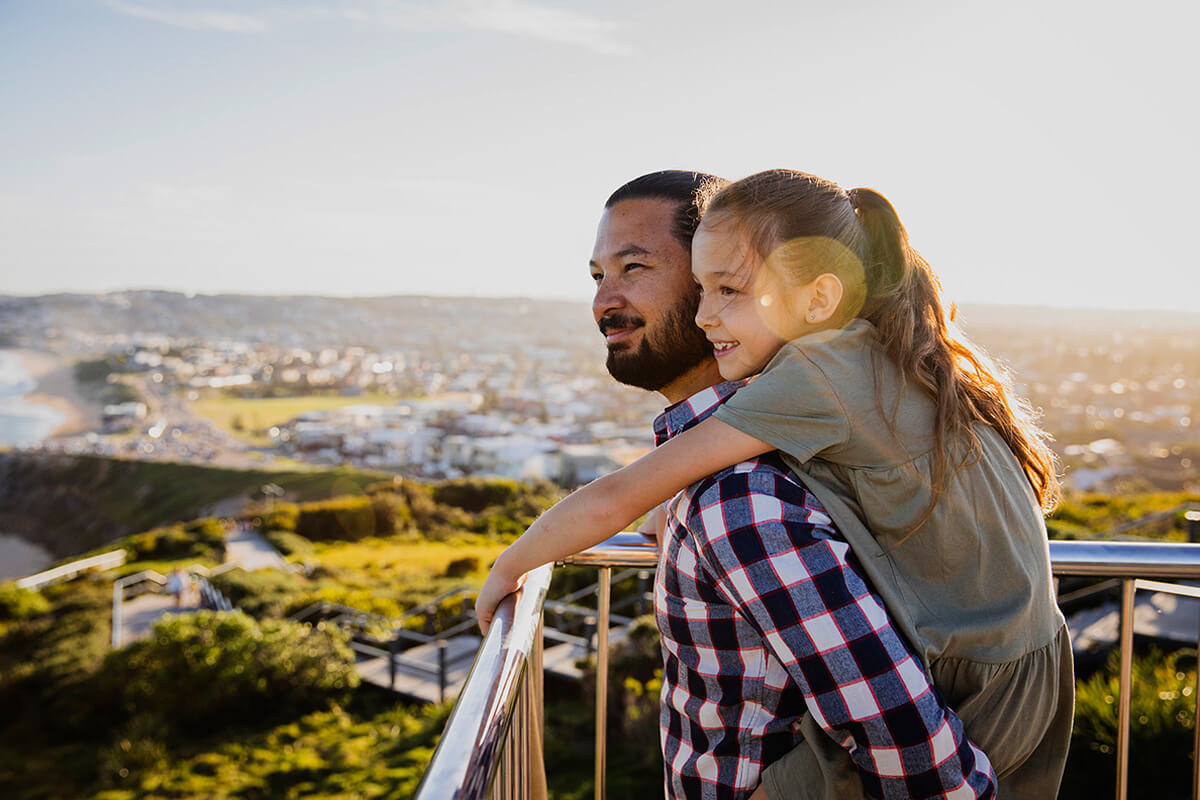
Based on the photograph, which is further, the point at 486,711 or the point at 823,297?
the point at 823,297

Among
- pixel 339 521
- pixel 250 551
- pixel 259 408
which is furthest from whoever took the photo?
pixel 259 408

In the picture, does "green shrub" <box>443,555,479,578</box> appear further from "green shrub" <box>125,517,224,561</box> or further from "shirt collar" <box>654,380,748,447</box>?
"shirt collar" <box>654,380,748,447</box>

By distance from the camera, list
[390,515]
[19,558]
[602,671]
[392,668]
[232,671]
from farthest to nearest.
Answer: [19,558] < [390,515] < [232,671] < [392,668] < [602,671]

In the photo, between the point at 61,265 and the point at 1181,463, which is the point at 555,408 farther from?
the point at 61,265

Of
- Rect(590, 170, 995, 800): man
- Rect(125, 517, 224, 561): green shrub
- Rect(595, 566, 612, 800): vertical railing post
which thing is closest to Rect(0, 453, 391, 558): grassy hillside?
Rect(125, 517, 224, 561): green shrub

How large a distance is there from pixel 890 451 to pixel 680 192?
2.78ft

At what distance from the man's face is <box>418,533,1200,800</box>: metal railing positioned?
0.32m

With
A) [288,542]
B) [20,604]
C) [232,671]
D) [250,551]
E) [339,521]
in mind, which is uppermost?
[232,671]

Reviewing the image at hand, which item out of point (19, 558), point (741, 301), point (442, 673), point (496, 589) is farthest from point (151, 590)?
point (19, 558)

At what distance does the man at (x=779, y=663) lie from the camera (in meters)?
0.82

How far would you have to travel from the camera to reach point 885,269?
1043 mm

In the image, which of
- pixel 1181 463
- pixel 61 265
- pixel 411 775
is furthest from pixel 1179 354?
pixel 61 265

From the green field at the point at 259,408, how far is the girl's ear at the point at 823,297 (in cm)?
6479

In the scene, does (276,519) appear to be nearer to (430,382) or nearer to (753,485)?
(430,382)
